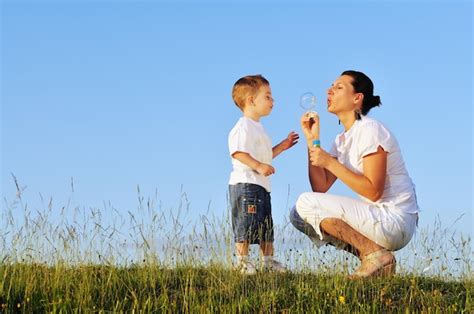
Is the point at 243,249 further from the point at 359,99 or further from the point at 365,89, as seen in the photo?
the point at 365,89

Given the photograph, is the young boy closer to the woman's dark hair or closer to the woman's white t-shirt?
the woman's white t-shirt

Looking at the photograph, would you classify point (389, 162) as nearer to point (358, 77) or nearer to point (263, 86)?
point (358, 77)

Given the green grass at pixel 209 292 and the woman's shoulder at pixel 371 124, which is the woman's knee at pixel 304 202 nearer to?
the green grass at pixel 209 292

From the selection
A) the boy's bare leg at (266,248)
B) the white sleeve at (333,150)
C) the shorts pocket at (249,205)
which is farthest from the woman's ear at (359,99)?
the boy's bare leg at (266,248)

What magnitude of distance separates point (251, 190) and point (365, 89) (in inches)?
65.9

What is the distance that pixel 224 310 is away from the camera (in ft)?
21.8

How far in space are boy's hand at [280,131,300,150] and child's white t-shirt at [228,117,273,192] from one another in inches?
11.2

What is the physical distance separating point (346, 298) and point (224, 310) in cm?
120

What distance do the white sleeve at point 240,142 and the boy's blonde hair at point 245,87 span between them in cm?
42

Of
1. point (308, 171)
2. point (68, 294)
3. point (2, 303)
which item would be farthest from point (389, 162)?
point (2, 303)

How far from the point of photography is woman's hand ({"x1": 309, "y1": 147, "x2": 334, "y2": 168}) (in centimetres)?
769

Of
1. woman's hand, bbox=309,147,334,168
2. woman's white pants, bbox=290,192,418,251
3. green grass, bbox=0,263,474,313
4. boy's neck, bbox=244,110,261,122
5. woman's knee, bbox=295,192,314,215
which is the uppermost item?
boy's neck, bbox=244,110,261,122

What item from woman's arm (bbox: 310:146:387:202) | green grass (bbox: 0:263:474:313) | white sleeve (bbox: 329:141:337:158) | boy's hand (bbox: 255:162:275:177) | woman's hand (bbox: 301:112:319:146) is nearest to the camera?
green grass (bbox: 0:263:474:313)

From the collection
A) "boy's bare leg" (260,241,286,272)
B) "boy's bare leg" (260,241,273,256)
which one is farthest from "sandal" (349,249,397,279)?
"boy's bare leg" (260,241,273,256)
